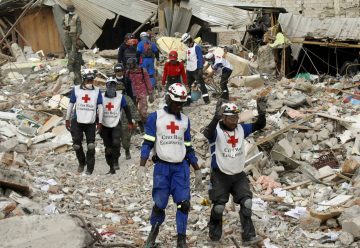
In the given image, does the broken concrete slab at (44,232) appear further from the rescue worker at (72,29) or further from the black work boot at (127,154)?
the rescue worker at (72,29)

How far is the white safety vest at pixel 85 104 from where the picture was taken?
8648mm

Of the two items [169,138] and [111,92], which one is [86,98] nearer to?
[111,92]

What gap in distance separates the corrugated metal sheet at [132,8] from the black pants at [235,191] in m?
14.9

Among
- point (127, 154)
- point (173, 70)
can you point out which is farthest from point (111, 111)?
point (173, 70)

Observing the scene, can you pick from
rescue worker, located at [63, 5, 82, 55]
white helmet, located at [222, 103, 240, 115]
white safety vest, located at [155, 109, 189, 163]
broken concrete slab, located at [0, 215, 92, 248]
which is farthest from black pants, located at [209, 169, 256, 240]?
rescue worker, located at [63, 5, 82, 55]

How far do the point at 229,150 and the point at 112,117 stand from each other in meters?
3.32

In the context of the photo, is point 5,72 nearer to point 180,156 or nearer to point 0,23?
point 0,23

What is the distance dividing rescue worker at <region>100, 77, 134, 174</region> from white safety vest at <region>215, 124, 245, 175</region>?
10.5 ft

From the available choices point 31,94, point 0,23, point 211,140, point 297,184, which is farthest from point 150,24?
point 211,140

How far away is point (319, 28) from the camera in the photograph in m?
17.9

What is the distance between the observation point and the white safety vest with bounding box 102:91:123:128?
903 cm

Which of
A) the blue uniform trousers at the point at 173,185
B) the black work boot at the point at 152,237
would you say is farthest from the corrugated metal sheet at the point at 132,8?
the black work boot at the point at 152,237

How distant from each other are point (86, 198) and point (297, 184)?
3199 millimetres

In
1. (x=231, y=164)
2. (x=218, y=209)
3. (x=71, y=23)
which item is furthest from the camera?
(x=71, y=23)
